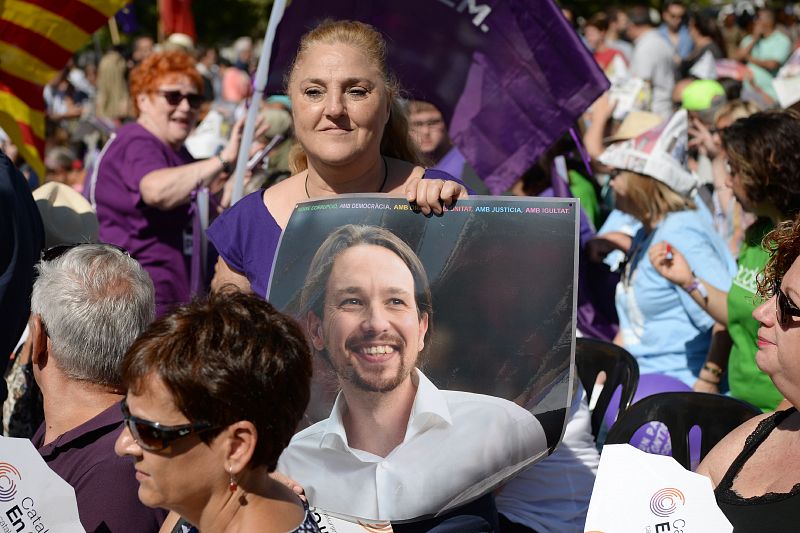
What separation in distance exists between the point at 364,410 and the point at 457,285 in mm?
354

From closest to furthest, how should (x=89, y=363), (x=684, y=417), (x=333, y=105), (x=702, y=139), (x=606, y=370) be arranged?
(x=89, y=363) < (x=333, y=105) < (x=684, y=417) < (x=606, y=370) < (x=702, y=139)

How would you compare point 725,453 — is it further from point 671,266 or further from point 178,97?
point 178,97

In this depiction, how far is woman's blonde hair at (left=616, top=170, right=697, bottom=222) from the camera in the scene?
16.4 feet

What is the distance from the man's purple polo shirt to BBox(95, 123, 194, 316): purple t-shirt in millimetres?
2300

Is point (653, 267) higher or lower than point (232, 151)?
lower

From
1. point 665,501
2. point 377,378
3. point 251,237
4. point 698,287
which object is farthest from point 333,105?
point 698,287

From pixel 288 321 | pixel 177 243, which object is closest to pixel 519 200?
pixel 288 321

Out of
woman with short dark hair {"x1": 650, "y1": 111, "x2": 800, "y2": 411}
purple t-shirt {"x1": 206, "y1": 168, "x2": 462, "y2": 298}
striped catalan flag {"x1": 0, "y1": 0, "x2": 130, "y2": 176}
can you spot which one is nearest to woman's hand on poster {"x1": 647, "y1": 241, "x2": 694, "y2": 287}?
woman with short dark hair {"x1": 650, "y1": 111, "x2": 800, "y2": 411}

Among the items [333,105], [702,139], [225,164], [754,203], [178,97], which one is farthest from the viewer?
[702,139]

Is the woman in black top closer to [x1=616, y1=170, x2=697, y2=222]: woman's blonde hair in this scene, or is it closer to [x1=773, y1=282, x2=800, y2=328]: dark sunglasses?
[x1=773, y1=282, x2=800, y2=328]: dark sunglasses

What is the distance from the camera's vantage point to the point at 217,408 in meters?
1.97

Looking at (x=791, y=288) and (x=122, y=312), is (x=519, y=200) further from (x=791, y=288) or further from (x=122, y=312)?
(x=122, y=312)

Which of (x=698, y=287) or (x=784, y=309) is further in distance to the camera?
(x=698, y=287)

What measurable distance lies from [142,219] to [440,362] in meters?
3.12
